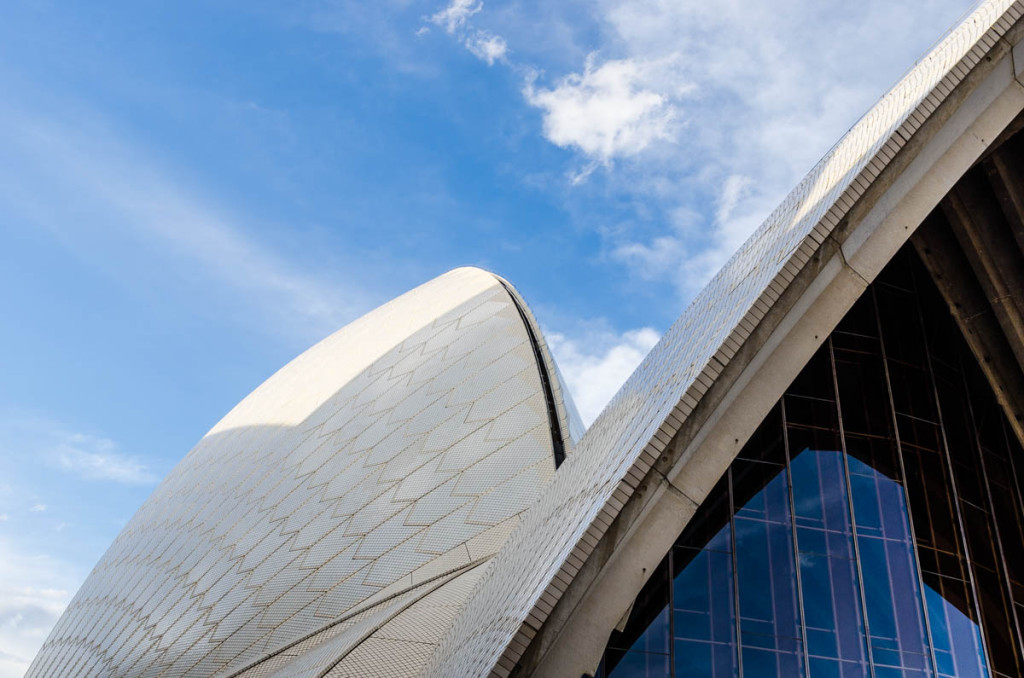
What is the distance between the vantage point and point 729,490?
1292 centimetres

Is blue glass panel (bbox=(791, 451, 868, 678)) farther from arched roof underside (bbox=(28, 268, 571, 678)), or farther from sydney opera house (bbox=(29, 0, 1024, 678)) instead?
arched roof underside (bbox=(28, 268, 571, 678))

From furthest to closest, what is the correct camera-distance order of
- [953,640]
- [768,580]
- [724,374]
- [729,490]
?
[729,490]
[953,640]
[768,580]
[724,374]

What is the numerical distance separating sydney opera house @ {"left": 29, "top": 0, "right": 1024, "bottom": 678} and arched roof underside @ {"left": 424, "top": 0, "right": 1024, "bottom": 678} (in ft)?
0.12

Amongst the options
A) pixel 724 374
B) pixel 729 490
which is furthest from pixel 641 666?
pixel 724 374

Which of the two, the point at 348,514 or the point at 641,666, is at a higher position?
the point at 348,514

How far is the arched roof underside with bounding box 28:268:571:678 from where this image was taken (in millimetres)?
14172

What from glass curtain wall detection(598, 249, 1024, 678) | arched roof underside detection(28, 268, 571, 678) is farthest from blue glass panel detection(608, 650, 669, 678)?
arched roof underside detection(28, 268, 571, 678)

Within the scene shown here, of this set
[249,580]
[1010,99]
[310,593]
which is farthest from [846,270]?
[249,580]

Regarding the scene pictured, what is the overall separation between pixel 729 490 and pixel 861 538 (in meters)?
1.88

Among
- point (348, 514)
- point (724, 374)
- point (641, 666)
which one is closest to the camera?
point (724, 374)

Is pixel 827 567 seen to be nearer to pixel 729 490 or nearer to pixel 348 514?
pixel 729 490

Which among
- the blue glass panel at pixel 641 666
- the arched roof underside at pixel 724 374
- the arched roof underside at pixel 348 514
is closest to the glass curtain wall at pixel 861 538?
the blue glass panel at pixel 641 666

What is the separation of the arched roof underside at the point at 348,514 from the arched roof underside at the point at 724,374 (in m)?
2.31

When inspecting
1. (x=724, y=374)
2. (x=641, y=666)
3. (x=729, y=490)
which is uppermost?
(x=729, y=490)
